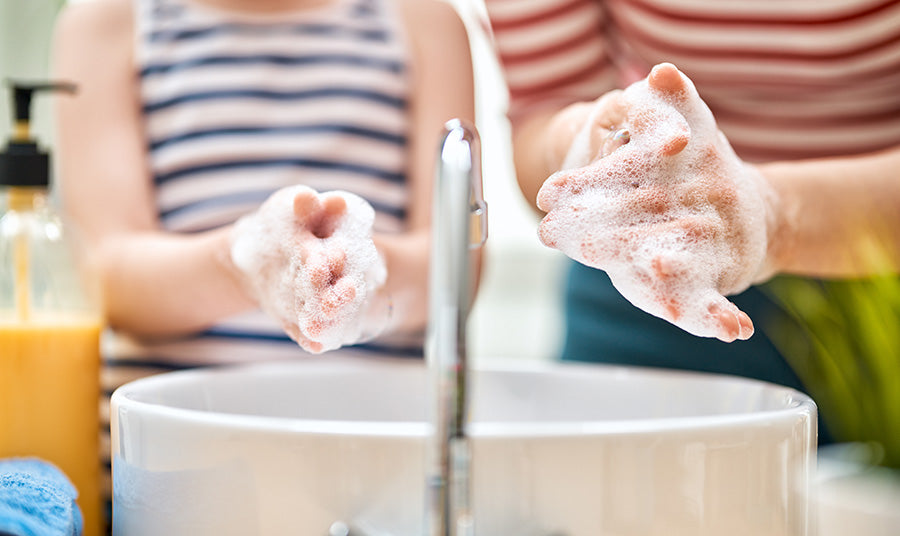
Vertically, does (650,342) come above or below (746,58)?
below

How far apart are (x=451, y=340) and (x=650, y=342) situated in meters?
0.46

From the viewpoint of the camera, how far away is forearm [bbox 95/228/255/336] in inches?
17.2

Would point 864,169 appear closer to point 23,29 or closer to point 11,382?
point 11,382

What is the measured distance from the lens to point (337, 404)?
40cm

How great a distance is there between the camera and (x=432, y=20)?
612mm

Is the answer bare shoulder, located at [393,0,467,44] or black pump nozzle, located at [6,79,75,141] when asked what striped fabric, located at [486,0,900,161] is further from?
black pump nozzle, located at [6,79,75,141]

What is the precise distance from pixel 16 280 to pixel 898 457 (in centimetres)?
95

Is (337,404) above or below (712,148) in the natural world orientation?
below

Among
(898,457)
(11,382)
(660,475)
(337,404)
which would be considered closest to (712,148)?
(660,475)

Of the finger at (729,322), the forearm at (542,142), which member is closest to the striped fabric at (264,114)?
the forearm at (542,142)

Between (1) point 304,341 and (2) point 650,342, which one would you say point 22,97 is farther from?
(2) point 650,342

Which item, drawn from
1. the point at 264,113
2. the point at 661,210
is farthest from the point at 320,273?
the point at 264,113

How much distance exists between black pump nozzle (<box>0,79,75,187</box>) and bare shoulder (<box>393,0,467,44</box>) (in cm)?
28

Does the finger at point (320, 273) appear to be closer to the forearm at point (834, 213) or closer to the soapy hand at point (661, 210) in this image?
the soapy hand at point (661, 210)
